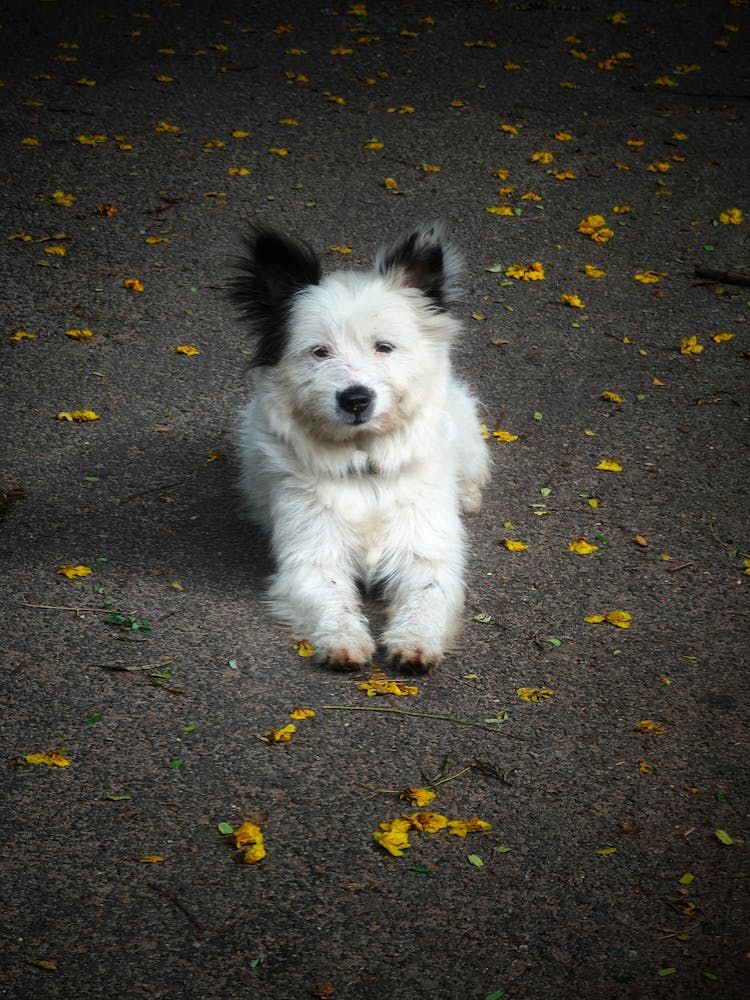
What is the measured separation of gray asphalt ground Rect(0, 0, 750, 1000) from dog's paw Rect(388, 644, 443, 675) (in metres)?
0.07

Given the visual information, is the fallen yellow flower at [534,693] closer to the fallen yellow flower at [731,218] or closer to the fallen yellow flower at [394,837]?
the fallen yellow flower at [394,837]

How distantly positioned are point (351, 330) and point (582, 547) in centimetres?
162

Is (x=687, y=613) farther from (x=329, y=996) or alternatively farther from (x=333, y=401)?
(x=329, y=996)

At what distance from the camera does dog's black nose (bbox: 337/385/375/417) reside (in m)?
4.39

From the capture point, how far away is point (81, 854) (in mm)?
3365

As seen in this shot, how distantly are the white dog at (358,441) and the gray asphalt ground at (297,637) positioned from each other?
7.8 inches

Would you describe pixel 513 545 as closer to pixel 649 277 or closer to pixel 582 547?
pixel 582 547

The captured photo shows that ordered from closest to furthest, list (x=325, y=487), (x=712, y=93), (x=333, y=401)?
1. (x=333, y=401)
2. (x=325, y=487)
3. (x=712, y=93)

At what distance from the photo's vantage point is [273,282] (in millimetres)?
4609

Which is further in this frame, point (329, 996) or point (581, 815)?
point (581, 815)

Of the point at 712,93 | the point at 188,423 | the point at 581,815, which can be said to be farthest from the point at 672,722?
the point at 712,93

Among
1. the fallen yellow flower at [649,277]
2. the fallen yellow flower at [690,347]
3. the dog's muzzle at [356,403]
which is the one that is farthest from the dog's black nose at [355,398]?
the fallen yellow flower at [649,277]

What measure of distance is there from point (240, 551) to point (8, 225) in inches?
184

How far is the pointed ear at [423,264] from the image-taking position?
4629 mm
